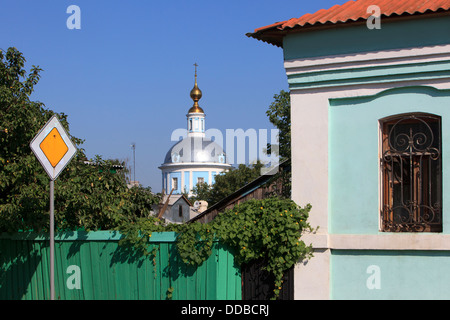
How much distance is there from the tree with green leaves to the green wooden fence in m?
0.31

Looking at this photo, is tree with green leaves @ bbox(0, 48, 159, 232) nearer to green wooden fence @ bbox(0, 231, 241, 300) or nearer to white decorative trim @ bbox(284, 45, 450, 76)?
green wooden fence @ bbox(0, 231, 241, 300)

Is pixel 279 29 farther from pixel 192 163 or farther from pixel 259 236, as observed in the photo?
pixel 192 163

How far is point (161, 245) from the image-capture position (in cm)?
854

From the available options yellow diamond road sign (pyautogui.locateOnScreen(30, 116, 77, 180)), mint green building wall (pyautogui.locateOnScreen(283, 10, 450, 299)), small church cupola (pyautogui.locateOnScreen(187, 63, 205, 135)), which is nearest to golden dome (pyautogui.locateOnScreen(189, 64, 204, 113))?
small church cupola (pyautogui.locateOnScreen(187, 63, 205, 135))

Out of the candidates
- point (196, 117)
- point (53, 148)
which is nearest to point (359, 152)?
point (53, 148)

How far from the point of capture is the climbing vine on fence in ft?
26.5

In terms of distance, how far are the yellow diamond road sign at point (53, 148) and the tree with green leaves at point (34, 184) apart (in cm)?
159

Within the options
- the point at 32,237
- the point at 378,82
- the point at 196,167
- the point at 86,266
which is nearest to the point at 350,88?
the point at 378,82

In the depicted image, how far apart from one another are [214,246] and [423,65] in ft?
11.7

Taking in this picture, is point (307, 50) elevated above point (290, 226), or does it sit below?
above

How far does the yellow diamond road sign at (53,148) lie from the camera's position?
22.7ft

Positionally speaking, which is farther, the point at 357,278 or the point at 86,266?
the point at 86,266

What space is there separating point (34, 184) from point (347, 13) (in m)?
4.98
